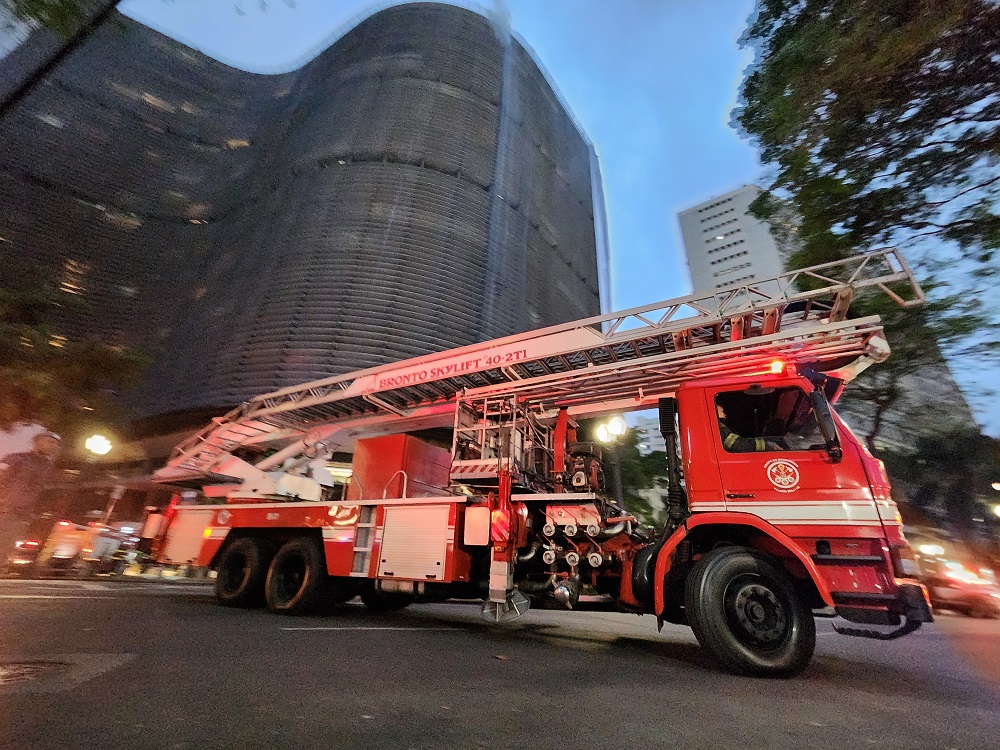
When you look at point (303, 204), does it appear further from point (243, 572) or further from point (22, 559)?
point (243, 572)

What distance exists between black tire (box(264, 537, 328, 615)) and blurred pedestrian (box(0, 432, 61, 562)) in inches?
379

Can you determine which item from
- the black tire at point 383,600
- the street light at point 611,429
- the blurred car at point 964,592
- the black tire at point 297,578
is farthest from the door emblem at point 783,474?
the blurred car at point 964,592

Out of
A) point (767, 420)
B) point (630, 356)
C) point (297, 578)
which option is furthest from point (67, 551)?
point (767, 420)

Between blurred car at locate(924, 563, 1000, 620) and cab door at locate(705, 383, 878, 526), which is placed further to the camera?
blurred car at locate(924, 563, 1000, 620)

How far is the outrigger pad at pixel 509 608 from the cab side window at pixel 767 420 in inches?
110

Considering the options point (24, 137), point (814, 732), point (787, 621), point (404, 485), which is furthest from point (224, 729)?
point (24, 137)

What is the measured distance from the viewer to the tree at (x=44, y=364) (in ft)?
34.7

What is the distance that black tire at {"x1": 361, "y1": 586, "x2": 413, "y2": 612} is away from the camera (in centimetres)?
779

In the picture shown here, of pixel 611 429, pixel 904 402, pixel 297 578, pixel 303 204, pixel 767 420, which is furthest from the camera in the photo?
pixel 303 204

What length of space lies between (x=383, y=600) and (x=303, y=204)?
22385mm

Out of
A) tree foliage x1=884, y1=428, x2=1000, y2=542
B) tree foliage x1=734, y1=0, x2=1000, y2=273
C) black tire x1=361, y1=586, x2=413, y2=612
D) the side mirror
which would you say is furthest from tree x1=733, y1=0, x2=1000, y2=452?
tree foliage x1=884, y1=428, x2=1000, y2=542

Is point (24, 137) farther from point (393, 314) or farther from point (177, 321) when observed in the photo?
point (393, 314)

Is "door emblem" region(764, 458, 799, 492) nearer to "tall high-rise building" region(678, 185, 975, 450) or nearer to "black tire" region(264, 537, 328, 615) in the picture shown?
"tall high-rise building" region(678, 185, 975, 450)

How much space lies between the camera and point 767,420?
4.84 m
